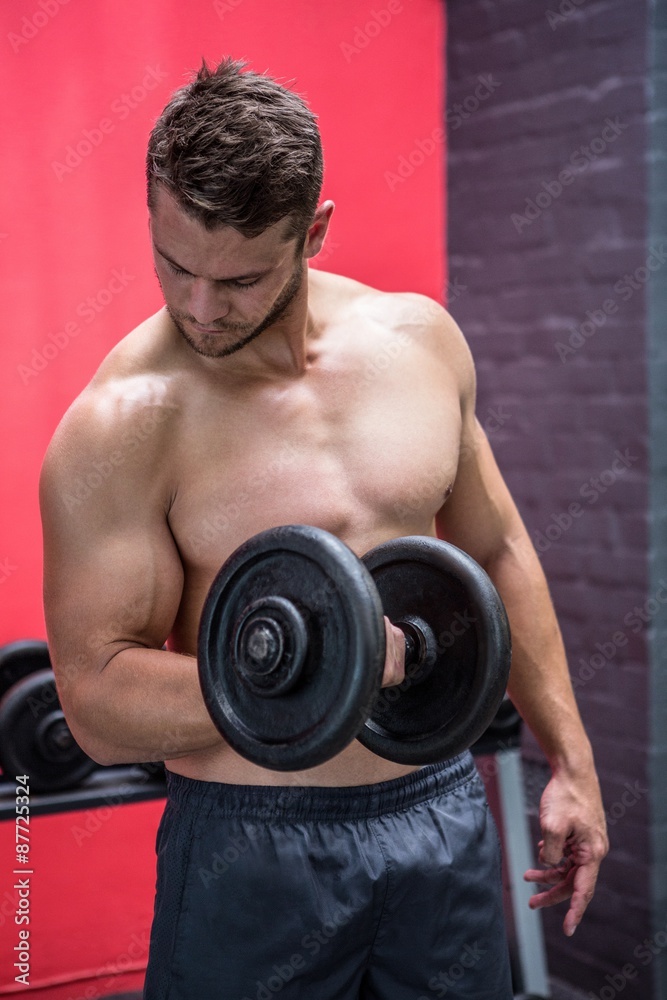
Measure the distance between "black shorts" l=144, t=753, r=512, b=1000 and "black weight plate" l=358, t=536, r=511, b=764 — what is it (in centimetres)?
13

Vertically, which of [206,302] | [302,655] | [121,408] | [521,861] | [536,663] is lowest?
[521,861]

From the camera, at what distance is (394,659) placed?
3.52ft

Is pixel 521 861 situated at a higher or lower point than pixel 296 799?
lower

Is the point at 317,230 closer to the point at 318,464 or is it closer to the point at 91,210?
the point at 318,464

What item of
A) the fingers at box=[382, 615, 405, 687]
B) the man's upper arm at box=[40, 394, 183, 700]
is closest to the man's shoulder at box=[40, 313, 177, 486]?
the man's upper arm at box=[40, 394, 183, 700]

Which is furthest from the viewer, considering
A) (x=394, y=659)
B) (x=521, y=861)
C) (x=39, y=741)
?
(x=521, y=861)

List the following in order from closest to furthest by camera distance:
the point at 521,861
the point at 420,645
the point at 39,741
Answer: the point at 420,645 < the point at 39,741 < the point at 521,861

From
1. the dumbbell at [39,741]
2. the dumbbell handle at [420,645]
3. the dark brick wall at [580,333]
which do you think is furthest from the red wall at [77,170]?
the dumbbell handle at [420,645]

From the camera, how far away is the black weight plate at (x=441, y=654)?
112 cm

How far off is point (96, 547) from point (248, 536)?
176 millimetres

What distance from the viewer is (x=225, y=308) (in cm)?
114

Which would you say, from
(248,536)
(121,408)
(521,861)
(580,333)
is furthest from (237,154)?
(521,861)

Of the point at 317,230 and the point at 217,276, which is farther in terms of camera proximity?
the point at 317,230

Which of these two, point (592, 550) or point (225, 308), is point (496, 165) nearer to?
point (592, 550)
